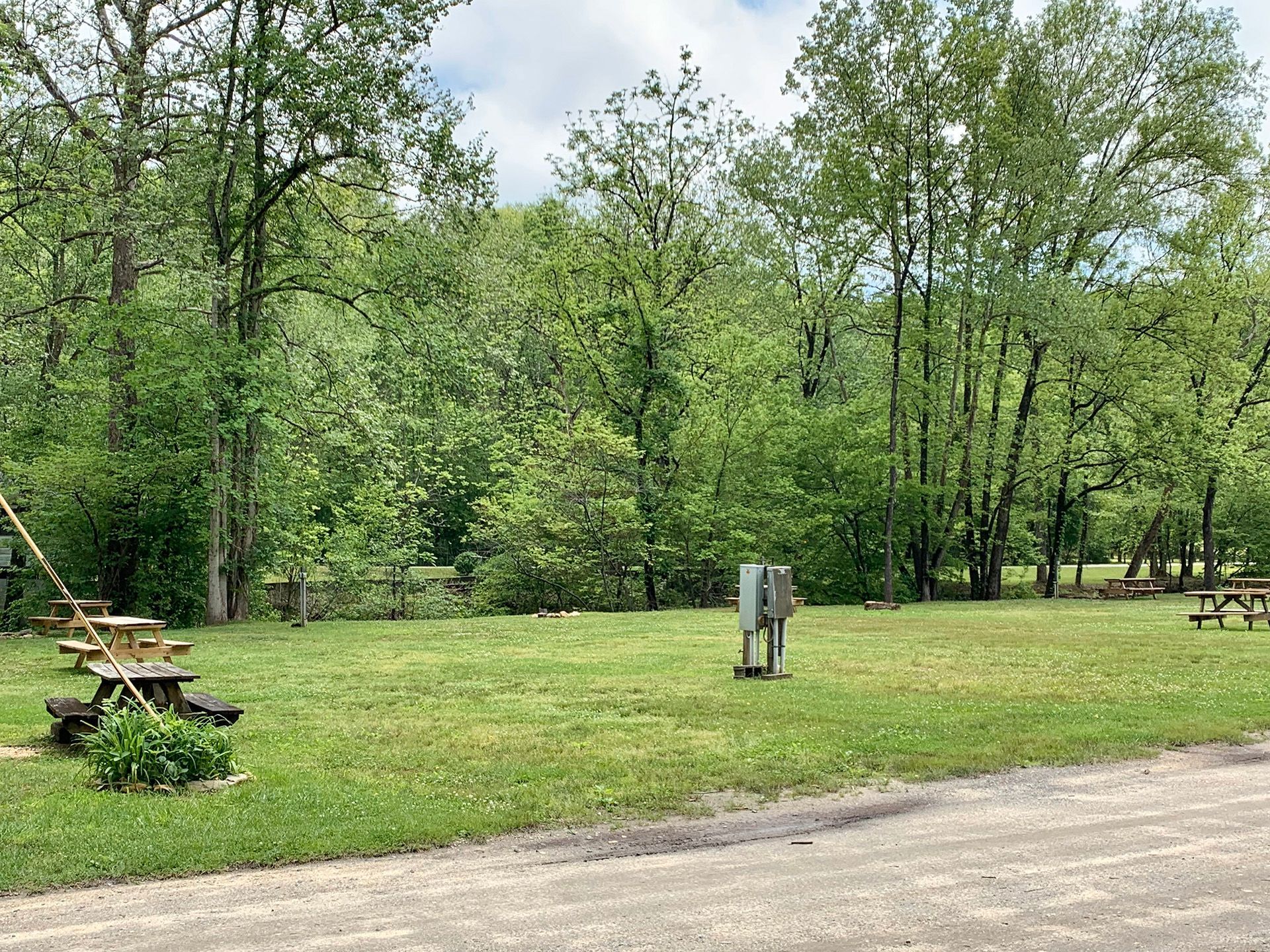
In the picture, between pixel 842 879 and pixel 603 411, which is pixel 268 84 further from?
pixel 842 879

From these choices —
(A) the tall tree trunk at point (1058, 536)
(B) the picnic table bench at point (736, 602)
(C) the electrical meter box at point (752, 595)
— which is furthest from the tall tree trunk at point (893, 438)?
(C) the electrical meter box at point (752, 595)

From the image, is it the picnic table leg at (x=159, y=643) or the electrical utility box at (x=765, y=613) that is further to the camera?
the picnic table leg at (x=159, y=643)

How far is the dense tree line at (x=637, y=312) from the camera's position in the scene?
19.9 m

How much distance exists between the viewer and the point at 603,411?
31016 millimetres

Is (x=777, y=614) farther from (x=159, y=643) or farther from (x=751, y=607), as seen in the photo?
(x=159, y=643)

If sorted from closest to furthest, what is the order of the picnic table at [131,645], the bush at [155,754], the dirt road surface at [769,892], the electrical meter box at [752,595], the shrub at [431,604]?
1. the dirt road surface at [769,892]
2. the bush at [155,754]
3. the electrical meter box at [752,595]
4. the picnic table at [131,645]
5. the shrub at [431,604]

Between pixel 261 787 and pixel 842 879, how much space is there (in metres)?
3.68

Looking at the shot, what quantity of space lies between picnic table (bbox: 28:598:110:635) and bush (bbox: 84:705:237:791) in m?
6.55

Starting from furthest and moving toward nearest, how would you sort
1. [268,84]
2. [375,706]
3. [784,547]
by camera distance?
[784,547] < [268,84] < [375,706]

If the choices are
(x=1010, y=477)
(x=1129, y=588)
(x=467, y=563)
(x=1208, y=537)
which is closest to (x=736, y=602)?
(x=467, y=563)

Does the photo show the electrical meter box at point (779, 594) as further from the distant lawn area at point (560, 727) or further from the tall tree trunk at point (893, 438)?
the tall tree trunk at point (893, 438)

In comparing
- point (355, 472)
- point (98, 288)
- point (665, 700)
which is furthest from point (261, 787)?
point (98, 288)

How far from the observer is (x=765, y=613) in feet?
38.7

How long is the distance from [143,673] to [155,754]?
1.52 metres
